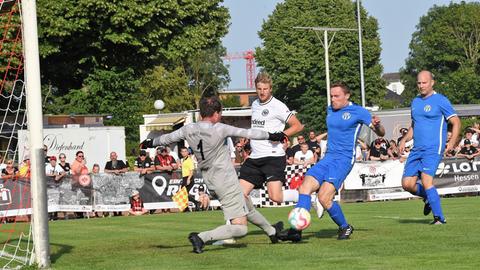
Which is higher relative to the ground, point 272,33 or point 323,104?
point 272,33

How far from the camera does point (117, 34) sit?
143ft

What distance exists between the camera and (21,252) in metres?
12.9

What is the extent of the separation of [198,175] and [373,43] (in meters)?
72.4

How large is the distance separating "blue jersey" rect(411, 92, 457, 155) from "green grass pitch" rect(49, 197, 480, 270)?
1.15 m

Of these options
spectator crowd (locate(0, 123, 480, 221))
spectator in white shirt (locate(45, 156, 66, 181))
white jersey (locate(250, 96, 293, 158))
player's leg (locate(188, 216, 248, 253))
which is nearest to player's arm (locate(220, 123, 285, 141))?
player's leg (locate(188, 216, 248, 253))

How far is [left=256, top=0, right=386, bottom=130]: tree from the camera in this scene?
94.4 meters

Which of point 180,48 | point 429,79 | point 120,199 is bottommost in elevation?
point 120,199

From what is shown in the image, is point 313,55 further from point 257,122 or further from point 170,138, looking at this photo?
point 170,138

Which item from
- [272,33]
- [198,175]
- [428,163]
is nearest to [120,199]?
[198,175]

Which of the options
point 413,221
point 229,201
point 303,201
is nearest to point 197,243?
point 229,201

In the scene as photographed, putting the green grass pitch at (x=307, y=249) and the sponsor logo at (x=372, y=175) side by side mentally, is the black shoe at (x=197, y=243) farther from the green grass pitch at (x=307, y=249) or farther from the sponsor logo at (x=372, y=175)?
the sponsor logo at (x=372, y=175)

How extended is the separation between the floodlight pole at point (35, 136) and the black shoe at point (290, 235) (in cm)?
307

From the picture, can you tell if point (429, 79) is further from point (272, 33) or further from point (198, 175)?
point (272, 33)

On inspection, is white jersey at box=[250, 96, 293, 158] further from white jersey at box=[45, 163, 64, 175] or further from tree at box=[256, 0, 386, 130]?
tree at box=[256, 0, 386, 130]
